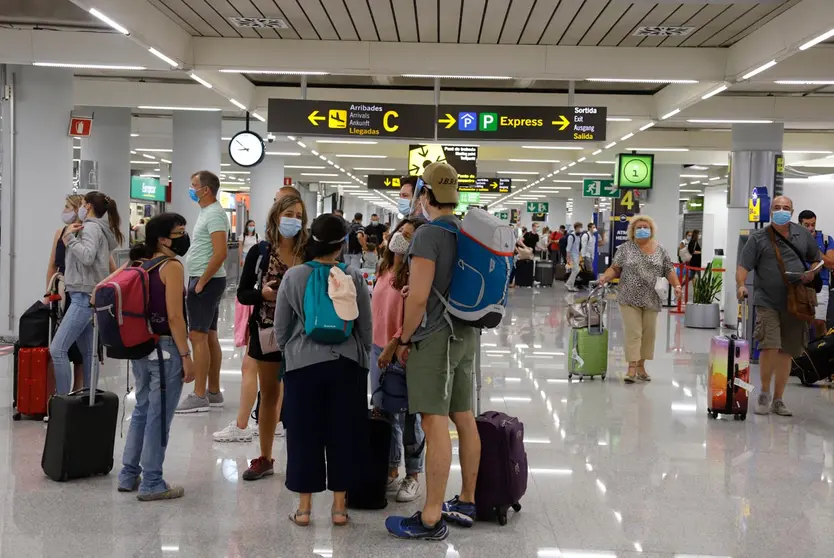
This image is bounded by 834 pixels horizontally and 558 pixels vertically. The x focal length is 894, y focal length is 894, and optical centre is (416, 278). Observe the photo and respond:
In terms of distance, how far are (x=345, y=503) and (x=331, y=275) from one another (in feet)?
4.03

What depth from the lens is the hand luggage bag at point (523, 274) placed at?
24.5 metres

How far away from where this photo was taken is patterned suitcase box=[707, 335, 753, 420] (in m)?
7.18

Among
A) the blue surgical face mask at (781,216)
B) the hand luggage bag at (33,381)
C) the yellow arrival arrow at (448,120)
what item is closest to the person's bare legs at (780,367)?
the blue surgical face mask at (781,216)

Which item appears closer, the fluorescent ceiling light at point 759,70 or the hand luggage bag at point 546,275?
the fluorescent ceiling light at point 759,70

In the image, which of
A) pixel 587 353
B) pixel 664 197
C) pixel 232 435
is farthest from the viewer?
pixel 664 197

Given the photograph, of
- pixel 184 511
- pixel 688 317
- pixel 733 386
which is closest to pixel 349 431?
pixel 184 511

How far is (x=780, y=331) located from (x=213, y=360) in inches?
179

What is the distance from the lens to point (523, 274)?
81.0 ft

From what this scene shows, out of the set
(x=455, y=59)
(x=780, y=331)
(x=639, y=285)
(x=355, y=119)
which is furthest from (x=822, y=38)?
(x=355, y=119)

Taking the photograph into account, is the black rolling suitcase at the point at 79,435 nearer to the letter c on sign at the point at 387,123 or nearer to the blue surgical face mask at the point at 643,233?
the blue surgical face mask at the point at 643,233

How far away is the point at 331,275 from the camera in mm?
4160

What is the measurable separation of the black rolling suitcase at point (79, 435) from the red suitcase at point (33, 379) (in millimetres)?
1443

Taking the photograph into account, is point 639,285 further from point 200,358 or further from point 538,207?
point 538,207

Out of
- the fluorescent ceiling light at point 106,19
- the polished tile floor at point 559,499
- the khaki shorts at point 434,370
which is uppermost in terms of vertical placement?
the fluorescent ceiling light at point 106,19
